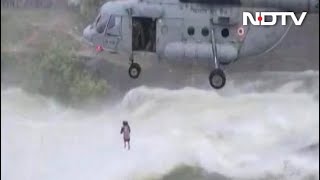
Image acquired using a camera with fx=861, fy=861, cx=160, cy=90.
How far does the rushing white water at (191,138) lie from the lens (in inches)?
201

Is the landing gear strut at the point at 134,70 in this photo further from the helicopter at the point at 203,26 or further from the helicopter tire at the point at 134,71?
the helicopter at the point at 203,26

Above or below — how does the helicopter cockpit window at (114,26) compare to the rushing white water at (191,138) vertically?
above

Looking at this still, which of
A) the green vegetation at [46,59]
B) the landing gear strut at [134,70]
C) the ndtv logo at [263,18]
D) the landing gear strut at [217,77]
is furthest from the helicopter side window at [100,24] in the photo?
the ndtv logo at [263,18]

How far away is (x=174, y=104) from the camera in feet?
17.0

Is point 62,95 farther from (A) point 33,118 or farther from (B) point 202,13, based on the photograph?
(B) point 202,13

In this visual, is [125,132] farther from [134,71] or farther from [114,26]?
[114,26]

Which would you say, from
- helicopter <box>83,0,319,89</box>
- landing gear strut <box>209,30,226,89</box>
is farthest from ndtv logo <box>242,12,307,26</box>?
landing gear strut <box>209,30,226,89</box>

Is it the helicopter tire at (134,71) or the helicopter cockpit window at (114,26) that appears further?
the helicopter tire at (134,71)

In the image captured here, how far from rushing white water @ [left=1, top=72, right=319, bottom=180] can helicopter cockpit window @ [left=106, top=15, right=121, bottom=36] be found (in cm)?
62

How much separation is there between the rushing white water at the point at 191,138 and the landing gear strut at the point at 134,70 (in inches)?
6.9

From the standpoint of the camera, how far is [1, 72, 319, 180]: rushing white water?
510 centimetres

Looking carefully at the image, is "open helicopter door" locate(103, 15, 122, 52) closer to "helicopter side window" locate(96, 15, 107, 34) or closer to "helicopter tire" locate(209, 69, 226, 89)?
"helicopter side window" locate(96, 15, 107, 34)

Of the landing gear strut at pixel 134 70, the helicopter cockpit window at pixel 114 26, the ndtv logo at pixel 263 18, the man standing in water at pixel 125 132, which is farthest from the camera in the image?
the man standing in water at pixel 125 132

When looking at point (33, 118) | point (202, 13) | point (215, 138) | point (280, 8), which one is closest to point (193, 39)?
point (202, 13)
